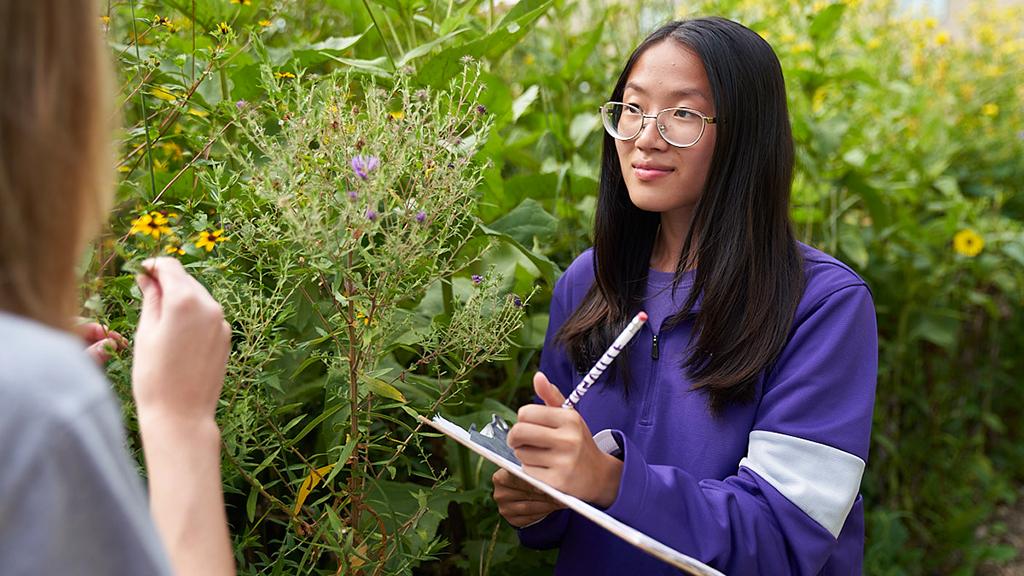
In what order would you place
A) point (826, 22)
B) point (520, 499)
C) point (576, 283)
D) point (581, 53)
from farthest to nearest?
point (826, 22), point (581, 53), point (576, 283), point (520, 499)

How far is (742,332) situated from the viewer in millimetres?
1449

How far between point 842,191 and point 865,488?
92 cm

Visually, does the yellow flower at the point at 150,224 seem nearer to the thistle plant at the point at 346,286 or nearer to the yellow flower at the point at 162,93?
the thistle plant at the point at 346,286

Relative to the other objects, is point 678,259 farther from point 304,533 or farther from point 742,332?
point 304,533

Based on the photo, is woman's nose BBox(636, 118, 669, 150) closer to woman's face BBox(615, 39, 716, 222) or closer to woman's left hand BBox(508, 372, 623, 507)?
woman's face BBox(615, 39, 716, 222)

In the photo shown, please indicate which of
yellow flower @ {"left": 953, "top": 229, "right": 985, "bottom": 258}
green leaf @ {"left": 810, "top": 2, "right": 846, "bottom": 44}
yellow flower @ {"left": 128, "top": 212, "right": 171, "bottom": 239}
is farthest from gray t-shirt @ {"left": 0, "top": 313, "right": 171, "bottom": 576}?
yellow flower @ {"left": 953, "top": 229, "right": 985, "bottom": 258}

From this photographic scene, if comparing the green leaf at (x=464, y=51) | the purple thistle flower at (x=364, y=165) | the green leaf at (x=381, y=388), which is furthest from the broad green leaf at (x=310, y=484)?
the green leaf at (x=464, y=51)

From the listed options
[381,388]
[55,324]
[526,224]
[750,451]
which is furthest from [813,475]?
[55,324]

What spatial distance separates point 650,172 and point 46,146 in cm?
104

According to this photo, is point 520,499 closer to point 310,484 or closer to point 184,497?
point 310,484

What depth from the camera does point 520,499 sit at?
4.90 feet

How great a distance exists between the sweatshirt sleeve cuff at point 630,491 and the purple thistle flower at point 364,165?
17.9 inches

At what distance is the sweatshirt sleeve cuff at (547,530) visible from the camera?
5.04ft

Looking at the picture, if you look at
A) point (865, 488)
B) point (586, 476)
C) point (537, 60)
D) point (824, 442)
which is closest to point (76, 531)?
point (586, 476)
